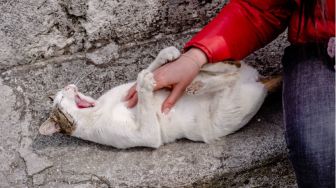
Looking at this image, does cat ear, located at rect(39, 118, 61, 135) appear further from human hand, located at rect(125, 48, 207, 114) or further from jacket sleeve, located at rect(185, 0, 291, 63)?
jacket sleeve, located at rect(185, 0, 291, 63)

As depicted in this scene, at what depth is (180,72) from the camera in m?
1.74

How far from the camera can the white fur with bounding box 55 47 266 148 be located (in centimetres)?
181

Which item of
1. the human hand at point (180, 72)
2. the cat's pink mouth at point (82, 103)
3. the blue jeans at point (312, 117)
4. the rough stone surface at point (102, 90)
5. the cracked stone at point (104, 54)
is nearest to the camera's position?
the blue jeans at point (312, 117)

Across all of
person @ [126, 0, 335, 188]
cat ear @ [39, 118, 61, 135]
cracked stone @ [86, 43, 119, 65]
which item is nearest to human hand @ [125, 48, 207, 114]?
person @ [126, 0, 335, 188]

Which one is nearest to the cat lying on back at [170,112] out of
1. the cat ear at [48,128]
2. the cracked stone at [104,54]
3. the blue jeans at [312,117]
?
the cat ear at [48,128]

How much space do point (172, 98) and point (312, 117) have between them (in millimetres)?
474

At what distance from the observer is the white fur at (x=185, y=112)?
71.4 inches

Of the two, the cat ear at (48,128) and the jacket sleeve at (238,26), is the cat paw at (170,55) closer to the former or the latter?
the jacket sleeve at (238,26)

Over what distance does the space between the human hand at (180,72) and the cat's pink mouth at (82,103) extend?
1.06 feet

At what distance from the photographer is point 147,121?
1844 millimetres

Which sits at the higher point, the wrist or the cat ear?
the wrist

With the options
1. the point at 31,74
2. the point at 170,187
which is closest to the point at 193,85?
the point at 170,187

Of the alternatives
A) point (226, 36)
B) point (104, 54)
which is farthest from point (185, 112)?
point (104, 54)

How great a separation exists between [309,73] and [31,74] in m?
1.15
